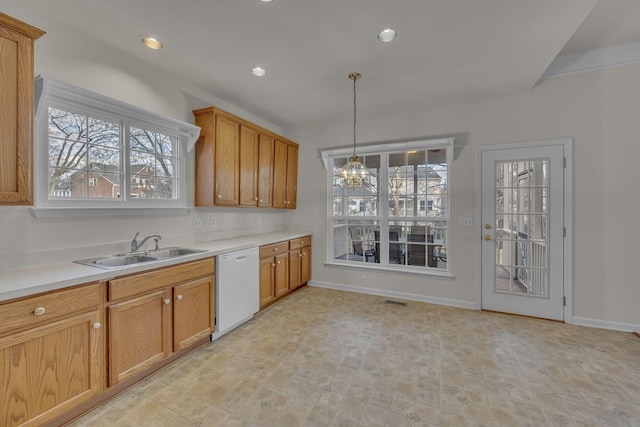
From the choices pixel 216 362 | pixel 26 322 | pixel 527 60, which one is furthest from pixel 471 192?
pixel 26 322

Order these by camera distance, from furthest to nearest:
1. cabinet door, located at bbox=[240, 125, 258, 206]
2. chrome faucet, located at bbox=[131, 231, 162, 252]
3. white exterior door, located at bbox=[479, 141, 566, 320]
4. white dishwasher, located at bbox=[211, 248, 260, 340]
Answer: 1. cabinet door, located at bbox=[240, 125, 258, 206]
2. white exterior door, located at bbox=[479, 141, 566, 320]
3. white dishwasher, located at bbox=[211, 248, 260, 340]
4. chrome faucet, located at bbox=[131, 231, 162, 252]

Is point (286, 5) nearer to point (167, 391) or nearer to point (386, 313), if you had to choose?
point (167, 391)

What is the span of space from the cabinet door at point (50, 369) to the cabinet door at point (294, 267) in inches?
94.8

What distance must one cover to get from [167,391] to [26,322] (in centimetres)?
100

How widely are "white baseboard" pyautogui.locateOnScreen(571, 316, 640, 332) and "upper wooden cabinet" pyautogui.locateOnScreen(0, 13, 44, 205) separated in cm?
504

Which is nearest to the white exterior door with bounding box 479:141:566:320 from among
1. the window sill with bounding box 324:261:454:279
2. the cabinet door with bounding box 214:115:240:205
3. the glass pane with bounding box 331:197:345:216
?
the window sill with bounding box 324:261:454:279

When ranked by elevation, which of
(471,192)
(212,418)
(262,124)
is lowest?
(212,418)

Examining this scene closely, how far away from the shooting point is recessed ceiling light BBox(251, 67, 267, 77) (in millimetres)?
2786

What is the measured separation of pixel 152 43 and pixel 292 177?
8.46ft

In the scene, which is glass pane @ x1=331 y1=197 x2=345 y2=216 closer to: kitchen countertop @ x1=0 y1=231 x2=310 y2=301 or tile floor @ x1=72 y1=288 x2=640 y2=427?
tile floor @ x1=72 y1=288 x2=640 y2=427

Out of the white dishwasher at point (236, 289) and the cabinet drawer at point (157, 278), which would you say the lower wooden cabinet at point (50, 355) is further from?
the white dishwasher at point (236, 289)

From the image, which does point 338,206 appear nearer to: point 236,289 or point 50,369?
point 236,289

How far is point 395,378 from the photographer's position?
2143mm

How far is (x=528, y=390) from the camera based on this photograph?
2.00 metres
